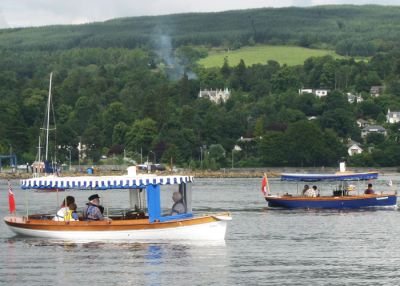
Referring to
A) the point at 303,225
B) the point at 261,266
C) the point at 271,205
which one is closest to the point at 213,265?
the point at 261,266

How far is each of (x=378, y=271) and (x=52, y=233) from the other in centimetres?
1740

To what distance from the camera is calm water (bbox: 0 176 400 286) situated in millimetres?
45875

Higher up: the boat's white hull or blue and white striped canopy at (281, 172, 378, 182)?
blue and white striped canopy at (281, 172, 378, 182)

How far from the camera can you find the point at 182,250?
5375cm

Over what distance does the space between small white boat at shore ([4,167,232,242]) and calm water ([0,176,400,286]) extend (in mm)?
719

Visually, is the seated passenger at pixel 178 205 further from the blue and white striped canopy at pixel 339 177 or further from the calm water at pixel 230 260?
the blue and white striped canopy at pixel 339 177

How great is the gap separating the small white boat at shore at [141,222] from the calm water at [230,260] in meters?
0.72

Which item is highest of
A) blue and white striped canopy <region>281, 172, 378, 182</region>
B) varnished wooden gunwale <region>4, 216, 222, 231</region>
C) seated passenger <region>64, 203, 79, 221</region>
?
blue and white striped canopy <region>281, 172, 378, 182</region>

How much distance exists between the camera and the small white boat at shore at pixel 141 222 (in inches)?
2206

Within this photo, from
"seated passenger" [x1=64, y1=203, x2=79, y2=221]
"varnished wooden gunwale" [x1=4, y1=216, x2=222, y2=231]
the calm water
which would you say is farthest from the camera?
"seated passenger" [x1=64, y1=203, x2=79, y2=221]

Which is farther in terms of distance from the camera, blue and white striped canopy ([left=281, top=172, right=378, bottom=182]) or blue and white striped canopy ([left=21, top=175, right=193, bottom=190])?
blue and white striped canopy ([left=281, top=172, right=378, bottom=182])

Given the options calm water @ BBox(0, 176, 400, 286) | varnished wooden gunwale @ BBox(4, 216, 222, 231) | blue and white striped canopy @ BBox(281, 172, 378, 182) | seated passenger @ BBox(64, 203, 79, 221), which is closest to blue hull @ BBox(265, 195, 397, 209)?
blue and white striped canopy @ BBox(281, 172, 378, 182)

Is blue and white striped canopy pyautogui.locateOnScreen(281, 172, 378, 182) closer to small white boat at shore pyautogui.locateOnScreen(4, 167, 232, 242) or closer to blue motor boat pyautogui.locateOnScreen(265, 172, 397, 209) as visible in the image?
blue motor boat pyautogui.locateOnScreen(265, 172, 397, 209)

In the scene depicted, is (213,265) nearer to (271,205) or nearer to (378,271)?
(378,271)
